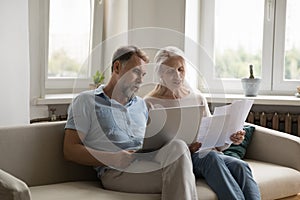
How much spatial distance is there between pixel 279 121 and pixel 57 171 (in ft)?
5.73

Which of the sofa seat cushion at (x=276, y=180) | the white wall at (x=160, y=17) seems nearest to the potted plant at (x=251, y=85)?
the white wall at (x=160, y=17)

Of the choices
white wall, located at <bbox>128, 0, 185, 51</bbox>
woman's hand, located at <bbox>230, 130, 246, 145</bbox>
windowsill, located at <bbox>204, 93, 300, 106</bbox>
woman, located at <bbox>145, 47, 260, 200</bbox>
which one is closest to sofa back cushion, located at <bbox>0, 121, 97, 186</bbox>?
woman, located at <bbox>145, 47, 260, 200</bbox>

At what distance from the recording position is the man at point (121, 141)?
6.72 ft

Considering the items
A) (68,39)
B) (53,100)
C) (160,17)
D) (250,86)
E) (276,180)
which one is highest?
(160,17)

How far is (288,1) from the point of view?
11.5ft

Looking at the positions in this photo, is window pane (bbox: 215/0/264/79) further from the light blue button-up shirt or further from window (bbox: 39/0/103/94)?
the light blue button-up shirt

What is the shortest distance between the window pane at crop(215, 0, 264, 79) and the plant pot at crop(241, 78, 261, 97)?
0.79 ft

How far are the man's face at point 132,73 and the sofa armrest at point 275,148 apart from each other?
94 centimetres

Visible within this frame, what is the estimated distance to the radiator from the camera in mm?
3226

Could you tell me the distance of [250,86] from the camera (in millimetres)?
3422

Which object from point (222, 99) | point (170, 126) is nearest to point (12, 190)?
point (170, 126)

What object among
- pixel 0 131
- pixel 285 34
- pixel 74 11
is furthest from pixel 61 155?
pixel 285 34

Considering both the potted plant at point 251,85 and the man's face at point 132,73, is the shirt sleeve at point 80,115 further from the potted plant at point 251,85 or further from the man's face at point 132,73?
the potted plant at point 251,85

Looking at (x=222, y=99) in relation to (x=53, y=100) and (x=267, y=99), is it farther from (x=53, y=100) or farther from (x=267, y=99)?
(x=53, y=100)
